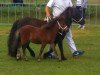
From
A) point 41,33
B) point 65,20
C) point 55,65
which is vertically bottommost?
point 55,65

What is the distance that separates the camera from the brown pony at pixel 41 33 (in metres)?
12.2

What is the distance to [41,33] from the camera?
480 inches

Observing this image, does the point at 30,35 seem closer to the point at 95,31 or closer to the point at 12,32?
the point at 12,32

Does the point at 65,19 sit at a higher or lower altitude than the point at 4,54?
higher

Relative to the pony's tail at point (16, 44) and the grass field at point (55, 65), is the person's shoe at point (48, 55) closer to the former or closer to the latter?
the grass field at point (55, 65)

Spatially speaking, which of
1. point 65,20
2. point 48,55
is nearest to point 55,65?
point 48,55

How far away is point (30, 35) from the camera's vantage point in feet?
40.2

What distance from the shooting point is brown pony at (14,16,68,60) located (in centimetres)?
1221

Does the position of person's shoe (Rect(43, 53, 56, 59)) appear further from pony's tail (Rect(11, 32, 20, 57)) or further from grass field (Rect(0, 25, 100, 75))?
pony's tail (Rect(11, 32, 20, 57))

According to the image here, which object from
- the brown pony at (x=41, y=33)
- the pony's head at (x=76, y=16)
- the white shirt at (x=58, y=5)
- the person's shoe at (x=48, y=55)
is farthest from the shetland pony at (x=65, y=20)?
the white shirt at (x=58, y=5)

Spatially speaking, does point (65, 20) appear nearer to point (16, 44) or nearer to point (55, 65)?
point (55, 65)

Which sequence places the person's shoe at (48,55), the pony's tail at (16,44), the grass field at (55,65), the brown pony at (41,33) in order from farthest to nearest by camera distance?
the person's shoe at (48,55), the pony's tail at (16,44), the brown pony at (41,33), the grass field at (55,65)

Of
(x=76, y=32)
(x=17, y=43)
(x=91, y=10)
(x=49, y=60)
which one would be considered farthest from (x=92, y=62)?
(x=91, y=10)

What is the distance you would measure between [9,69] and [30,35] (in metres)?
1.46
